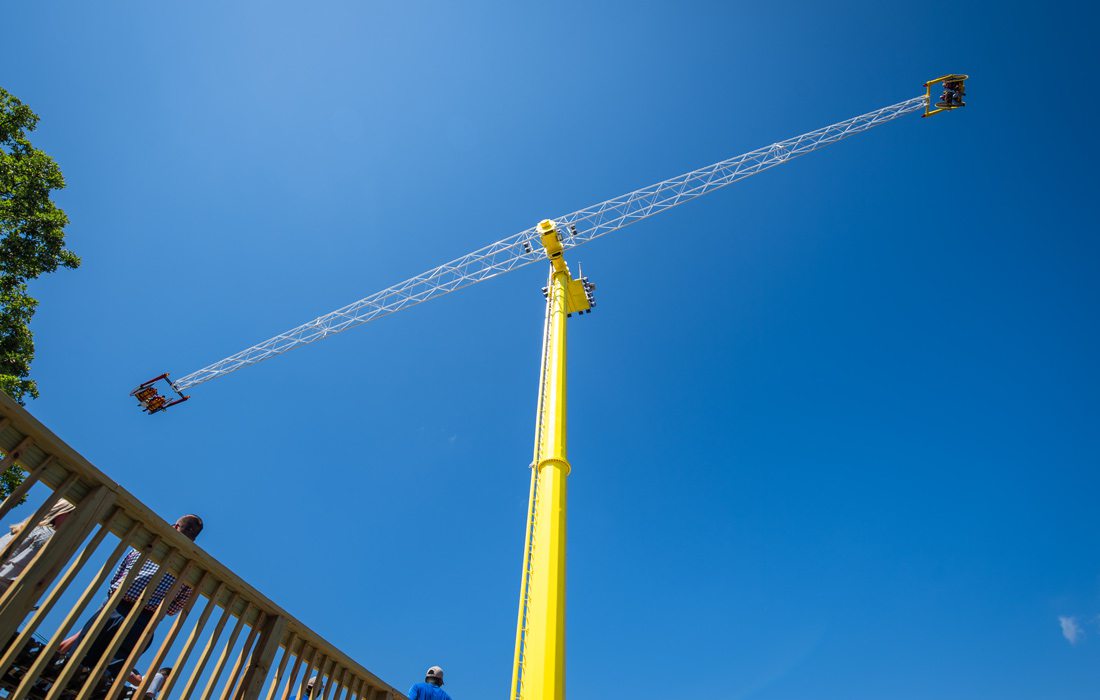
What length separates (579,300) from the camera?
21.8 m

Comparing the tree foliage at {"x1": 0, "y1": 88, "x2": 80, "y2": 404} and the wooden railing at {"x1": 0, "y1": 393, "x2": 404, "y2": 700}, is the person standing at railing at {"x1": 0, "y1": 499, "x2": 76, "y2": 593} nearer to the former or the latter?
the wooden railing at {"x1": 0, "y1": 393, "x2": 404, "y2": 700}

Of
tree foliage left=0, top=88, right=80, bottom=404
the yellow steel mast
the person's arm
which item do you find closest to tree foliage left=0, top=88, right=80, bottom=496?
tree foliage left=0, top=88, right=80, bottom=404

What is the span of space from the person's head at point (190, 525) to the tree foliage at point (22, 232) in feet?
22.0

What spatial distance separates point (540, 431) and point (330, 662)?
33.0 feet

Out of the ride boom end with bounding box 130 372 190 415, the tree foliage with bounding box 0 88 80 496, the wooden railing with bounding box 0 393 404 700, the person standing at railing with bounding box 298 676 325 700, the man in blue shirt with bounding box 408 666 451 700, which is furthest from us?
the ride boom end with bounding box 130 372 190 415

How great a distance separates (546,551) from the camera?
1238 centimetres

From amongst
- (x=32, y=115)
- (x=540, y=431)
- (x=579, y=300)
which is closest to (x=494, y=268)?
(x=579, y=300)

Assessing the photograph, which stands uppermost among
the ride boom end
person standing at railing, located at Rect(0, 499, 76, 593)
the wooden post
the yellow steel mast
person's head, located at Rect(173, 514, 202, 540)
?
the ride boom end

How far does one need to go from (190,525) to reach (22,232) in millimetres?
8726

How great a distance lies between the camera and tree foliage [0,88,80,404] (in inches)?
396

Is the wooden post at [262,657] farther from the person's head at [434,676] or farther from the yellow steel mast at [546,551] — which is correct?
the yellow steel mast at [546,551]

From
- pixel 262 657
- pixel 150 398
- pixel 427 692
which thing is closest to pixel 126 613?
pixel 262 657

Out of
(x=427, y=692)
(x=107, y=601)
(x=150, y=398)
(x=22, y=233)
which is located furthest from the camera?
(x=150, y=398)

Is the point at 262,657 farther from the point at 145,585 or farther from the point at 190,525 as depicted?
the point at 190,525
